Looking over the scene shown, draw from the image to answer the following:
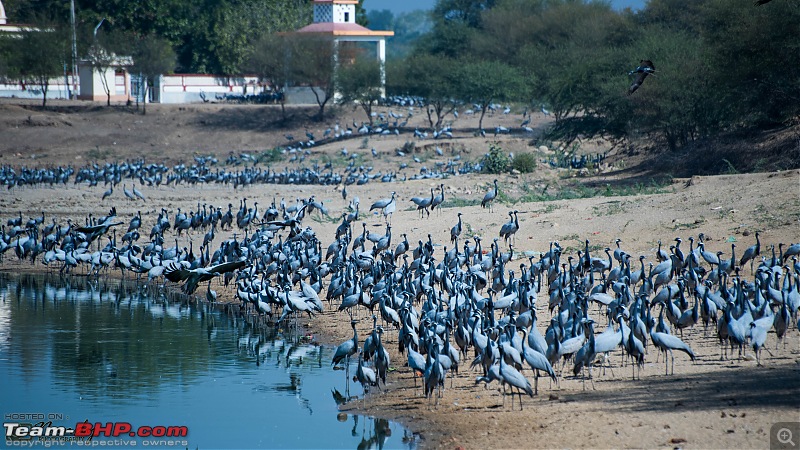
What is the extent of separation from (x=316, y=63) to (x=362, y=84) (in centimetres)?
396

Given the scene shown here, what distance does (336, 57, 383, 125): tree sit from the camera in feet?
164

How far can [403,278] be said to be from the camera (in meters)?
15.0

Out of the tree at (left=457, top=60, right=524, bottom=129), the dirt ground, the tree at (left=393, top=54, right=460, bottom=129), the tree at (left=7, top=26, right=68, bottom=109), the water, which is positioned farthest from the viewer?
the tree at (left=7, top=26, right=68, bottom=109)

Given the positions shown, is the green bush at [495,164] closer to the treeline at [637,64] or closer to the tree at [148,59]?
the treeline at [637,64]

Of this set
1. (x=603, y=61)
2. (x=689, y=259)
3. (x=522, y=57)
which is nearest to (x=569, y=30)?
(x=522, y=57)

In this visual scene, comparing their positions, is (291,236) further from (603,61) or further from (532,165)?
(603,61)

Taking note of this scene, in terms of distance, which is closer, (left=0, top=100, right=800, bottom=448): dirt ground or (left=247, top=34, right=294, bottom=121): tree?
(left=0, top=100, right=800, bottom=448): dirt ground

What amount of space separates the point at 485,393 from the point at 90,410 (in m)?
4.77

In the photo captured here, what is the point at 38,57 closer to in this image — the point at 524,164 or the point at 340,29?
the point at 340,29

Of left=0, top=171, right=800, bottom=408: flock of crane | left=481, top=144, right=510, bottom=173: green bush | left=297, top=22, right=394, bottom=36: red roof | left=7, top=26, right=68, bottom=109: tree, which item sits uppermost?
left=297, top=22, right=394, bottom=36: red roof

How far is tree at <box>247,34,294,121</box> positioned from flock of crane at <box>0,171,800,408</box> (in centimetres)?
3196

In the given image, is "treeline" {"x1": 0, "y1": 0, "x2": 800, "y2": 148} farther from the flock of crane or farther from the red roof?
the flock of crane

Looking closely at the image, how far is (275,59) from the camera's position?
5525cm

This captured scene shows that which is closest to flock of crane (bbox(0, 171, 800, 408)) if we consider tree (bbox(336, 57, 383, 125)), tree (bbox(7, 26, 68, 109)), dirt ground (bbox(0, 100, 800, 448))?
dirt ground (bbox(0, 100, 800, 448))
